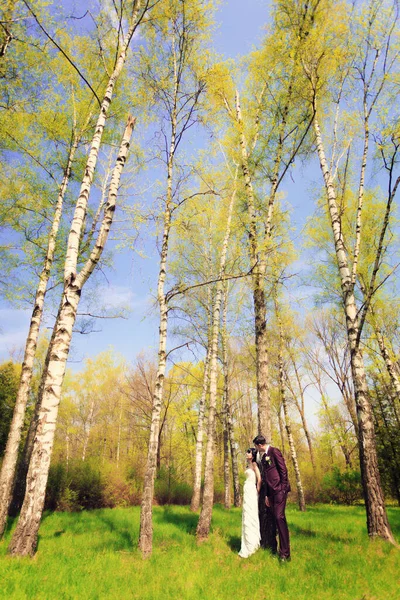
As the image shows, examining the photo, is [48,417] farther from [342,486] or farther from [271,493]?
[342,486]

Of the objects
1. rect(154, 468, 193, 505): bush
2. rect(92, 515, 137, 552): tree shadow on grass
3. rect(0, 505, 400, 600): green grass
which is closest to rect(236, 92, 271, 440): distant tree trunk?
rect(0, 505, 400, 600): green grass

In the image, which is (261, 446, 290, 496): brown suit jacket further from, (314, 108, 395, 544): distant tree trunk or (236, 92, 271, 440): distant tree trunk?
(314, 108, 395, 544): distant tree trunk

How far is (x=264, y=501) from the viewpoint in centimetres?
505

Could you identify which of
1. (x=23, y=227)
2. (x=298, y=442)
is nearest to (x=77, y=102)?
(x=23, y=227)

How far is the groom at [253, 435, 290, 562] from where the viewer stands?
4.73 metres

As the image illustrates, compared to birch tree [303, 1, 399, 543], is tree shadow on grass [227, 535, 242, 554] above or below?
below

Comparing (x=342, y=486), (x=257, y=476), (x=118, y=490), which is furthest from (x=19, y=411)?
(x=342, y=486)

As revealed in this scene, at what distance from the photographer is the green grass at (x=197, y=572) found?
119 inches

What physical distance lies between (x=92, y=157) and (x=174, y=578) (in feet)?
21.2

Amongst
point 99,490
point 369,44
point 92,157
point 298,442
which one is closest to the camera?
point 92,157

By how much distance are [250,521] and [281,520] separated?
77cm

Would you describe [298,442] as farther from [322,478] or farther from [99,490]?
[99,490]

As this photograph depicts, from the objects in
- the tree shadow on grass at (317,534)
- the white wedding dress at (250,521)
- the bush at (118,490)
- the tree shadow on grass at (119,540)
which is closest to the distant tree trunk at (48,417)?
the tree shadow on grass at (119,540)

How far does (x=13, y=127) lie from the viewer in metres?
7.74
